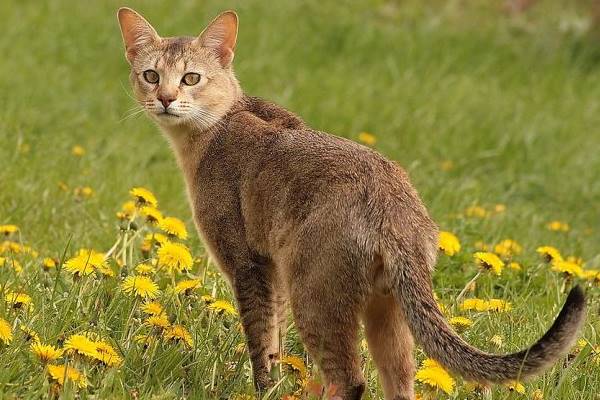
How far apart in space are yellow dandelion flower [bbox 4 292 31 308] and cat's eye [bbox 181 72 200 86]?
122cm

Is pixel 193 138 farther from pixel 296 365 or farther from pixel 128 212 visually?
Result: pixel 296 365

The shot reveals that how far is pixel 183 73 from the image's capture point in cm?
493

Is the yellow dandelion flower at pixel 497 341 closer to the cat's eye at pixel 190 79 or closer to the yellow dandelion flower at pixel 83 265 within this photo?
the yellow dandelion flower at pixel 83 265

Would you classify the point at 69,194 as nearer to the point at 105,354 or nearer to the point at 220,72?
the point at 220,72

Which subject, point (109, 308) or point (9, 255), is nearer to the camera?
point (109, 308)

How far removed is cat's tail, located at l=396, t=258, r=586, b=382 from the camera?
133 inches

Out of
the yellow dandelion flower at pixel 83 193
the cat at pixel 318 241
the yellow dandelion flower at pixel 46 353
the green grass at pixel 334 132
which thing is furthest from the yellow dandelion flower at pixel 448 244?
the yellow dandelion flower at pixel 83 193

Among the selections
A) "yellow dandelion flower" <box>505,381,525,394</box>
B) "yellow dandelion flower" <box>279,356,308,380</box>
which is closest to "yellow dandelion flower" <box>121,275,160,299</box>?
"yellow dandelion flower" <box>279,356,308,380</box>

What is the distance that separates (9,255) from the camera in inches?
201

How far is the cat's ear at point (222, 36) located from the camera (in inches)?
203

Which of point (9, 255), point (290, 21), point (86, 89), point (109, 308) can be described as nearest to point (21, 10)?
point (86, 89)

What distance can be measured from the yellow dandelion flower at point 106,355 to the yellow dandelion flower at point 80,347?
33mm

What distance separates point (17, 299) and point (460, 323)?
1694 millimetres

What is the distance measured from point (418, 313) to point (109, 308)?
137cm
